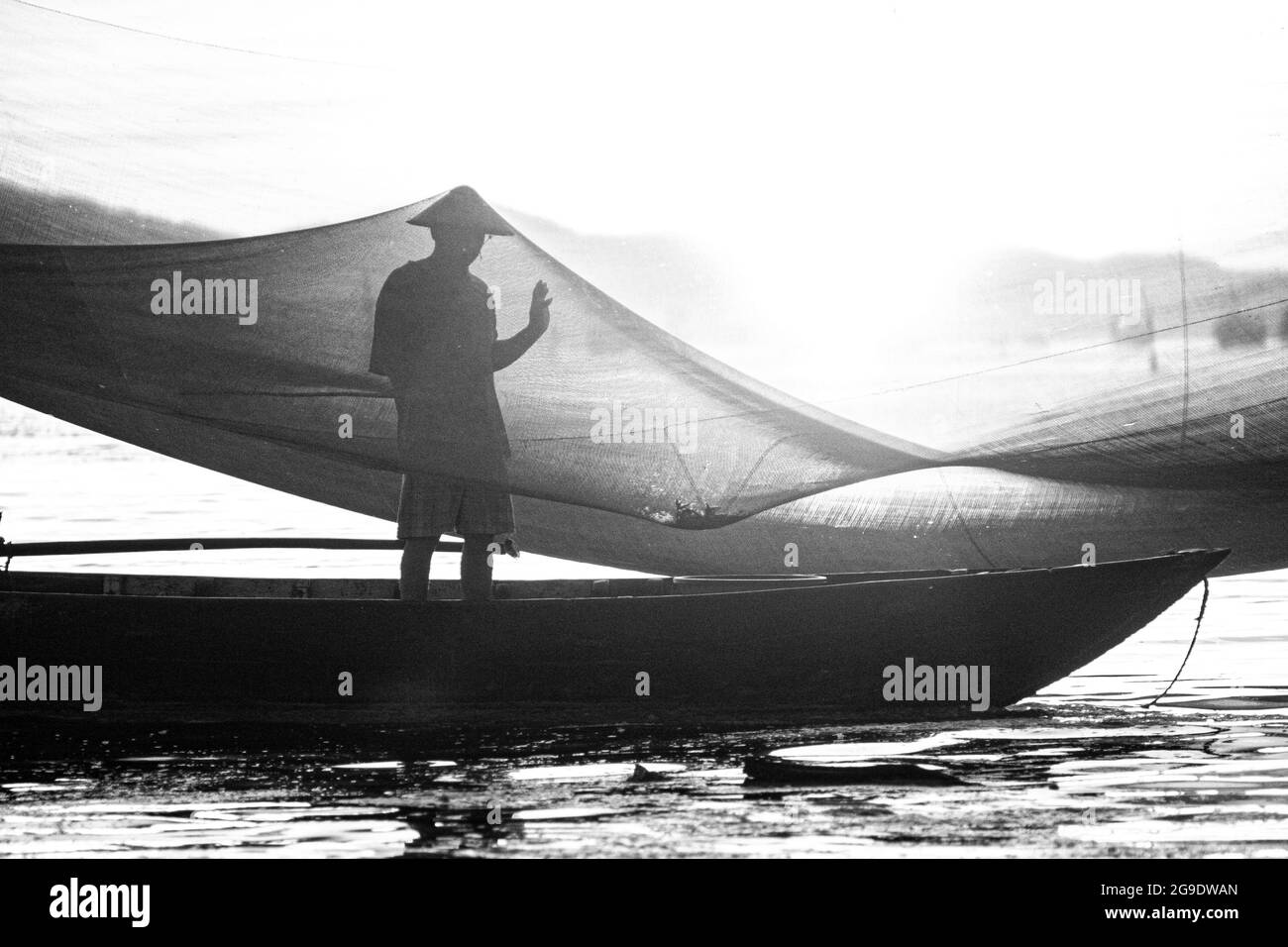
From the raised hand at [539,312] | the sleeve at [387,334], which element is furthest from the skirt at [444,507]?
the raised hand at [539,312]

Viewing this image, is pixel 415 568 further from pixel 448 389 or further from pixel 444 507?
pixel 448 389

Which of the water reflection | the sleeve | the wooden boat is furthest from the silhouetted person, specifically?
the water reflection

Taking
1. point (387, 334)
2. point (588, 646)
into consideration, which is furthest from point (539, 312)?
point (588, 646)

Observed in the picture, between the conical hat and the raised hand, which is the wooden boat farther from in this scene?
the conical hat

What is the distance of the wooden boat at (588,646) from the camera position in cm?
747

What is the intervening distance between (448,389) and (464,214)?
890 millimetres

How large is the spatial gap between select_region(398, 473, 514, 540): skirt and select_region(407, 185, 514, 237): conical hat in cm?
116

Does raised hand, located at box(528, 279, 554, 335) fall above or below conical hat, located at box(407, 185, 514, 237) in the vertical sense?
below

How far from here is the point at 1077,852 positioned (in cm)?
525

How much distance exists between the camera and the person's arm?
24.6 feet

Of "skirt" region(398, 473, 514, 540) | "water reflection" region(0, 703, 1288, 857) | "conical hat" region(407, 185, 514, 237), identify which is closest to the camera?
"water reflection" region(0, 703, 1288, 857)

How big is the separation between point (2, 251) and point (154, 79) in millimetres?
1125

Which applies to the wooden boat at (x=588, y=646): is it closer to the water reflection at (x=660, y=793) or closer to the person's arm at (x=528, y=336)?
the water reflection at (x=660, y=793)

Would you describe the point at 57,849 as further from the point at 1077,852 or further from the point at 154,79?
the point at 154,79
